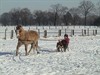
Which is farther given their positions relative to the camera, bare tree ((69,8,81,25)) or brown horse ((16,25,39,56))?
bare tree ((69,8,81,25))

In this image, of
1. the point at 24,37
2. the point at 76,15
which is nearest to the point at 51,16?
the point at 76,15

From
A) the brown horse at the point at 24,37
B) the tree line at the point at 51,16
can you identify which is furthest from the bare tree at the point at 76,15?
the brown horse at the point at 24,37

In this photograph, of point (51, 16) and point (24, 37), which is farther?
point (51, 16)

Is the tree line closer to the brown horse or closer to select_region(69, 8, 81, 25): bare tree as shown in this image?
select_region(69, 8, 81, 25): bare tree

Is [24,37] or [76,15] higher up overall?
[76,15]

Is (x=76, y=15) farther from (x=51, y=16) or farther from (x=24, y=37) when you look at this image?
(x=24, y=37)

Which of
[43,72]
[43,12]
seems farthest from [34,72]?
[43,12]

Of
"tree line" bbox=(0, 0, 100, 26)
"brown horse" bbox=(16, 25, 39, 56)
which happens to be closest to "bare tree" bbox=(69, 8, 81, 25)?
"tree line" bbox=(0, 0, 100, 26)

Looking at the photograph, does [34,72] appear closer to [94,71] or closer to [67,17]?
[94,71]

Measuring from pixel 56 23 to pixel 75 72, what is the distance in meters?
117

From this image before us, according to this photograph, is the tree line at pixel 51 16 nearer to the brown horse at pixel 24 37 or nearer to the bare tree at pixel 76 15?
the bare tree at pixel 76 15

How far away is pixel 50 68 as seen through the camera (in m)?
11.2

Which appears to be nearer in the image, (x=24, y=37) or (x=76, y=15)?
(x=24, y=37)

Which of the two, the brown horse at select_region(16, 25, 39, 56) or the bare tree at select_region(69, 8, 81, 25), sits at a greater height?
the bare tree at select_region(69, 8, 81, 25)
